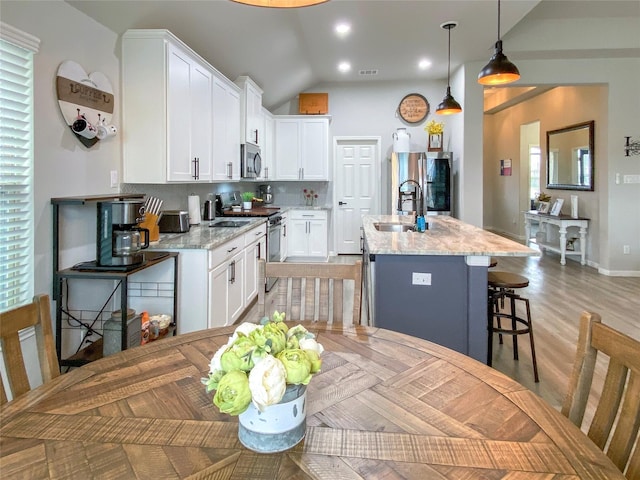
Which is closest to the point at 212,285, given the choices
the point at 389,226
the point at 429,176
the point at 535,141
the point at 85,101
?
the point at 85,101

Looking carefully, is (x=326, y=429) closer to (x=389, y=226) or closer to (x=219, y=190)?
(x=389, y=226)

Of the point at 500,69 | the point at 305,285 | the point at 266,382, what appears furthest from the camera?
the point at 500,69

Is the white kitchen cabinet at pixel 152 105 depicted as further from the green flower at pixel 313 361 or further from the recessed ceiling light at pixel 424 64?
the recessed ceiling light at pixel 424 64

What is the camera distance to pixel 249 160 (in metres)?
5.33

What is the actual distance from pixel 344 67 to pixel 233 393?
655 cm

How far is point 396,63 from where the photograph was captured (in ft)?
20.9

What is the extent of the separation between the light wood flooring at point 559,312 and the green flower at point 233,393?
2364 millimetres

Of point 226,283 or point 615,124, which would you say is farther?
point 615,124

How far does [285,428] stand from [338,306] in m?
0.88

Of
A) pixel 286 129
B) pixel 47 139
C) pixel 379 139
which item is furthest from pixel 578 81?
pixel 47 139

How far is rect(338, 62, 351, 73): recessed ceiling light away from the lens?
6.41 metres

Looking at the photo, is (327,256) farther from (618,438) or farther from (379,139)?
(618,438)

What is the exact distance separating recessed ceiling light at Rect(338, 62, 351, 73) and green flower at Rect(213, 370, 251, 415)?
632 cm

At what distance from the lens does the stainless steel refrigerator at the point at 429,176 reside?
6.61 m
